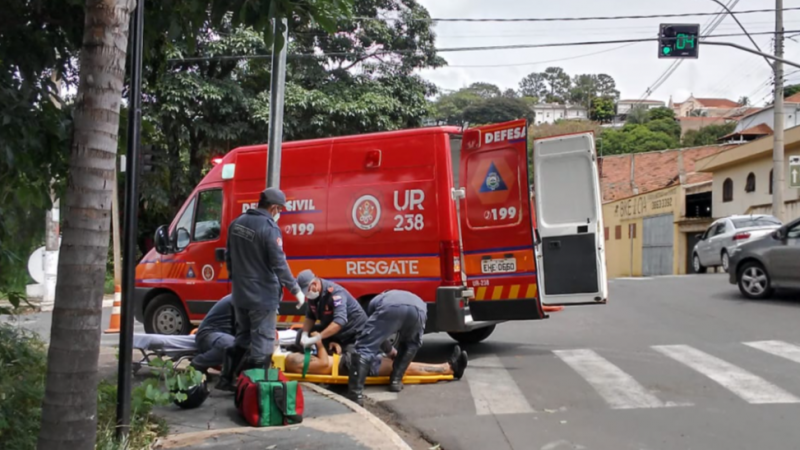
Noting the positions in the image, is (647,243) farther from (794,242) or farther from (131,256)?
(131,256)

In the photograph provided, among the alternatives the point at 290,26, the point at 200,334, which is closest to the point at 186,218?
the point at 200,334

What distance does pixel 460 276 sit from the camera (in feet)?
27.1

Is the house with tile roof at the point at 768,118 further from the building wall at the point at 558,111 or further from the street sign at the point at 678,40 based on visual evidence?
the building wall at the point at 558,111

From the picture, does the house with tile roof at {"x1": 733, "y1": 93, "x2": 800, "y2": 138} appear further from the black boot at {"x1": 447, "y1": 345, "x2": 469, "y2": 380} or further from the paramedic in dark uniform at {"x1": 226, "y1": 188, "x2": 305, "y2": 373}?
the paramedic in dark uniform at {"x1": 226, "y1": 188, "x2": 305, "y2": 373}

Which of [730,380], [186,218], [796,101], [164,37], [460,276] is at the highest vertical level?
[796,101]

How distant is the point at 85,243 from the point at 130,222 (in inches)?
43.8

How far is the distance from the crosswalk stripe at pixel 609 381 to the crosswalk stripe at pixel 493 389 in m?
0.77

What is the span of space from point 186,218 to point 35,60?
5.57m

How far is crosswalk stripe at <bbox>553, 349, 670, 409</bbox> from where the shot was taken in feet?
21.9

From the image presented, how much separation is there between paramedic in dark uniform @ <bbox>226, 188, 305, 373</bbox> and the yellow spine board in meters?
0.92

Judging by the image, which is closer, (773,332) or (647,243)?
(773,332)

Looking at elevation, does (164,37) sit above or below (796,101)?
below

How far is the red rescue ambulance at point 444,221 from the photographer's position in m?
8.33

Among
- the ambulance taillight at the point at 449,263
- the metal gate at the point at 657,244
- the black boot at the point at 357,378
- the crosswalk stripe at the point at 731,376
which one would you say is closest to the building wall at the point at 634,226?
the metal gate at the point at 657,244
